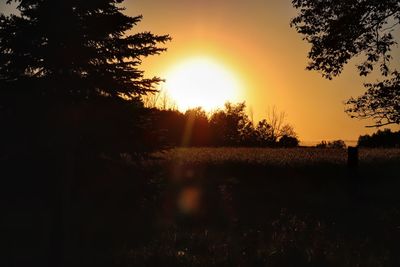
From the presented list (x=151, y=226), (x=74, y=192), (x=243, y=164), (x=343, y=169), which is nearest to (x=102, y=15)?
(x=74, y=192)

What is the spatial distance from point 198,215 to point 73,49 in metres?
5.93

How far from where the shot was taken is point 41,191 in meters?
14.4

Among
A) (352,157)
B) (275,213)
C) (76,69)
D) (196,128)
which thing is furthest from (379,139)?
(76,69)

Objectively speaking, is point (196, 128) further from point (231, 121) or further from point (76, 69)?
point (76, 69)

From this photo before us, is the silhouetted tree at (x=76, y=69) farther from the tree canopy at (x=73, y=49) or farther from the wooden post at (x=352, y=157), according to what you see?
the wooden post at (x=352, y=157)

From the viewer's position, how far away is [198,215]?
52.2 ft

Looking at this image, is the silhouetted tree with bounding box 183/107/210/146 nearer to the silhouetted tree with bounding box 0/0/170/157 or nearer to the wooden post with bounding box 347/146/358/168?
Result: the wooden post with bounding box 347/146/358/168

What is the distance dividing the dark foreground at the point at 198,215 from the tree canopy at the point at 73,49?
2148 mm

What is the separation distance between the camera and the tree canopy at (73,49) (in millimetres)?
13359

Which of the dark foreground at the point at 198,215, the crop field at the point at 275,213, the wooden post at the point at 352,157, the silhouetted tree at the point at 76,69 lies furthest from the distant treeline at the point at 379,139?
the silhouetted tree at the point at 76,69

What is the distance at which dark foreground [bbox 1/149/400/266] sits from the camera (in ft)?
32.6

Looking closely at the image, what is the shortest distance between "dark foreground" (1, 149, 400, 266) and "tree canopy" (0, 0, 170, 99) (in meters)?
2.15

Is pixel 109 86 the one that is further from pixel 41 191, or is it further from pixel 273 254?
pixel 273 254

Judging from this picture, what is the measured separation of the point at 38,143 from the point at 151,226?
3.51 meters
